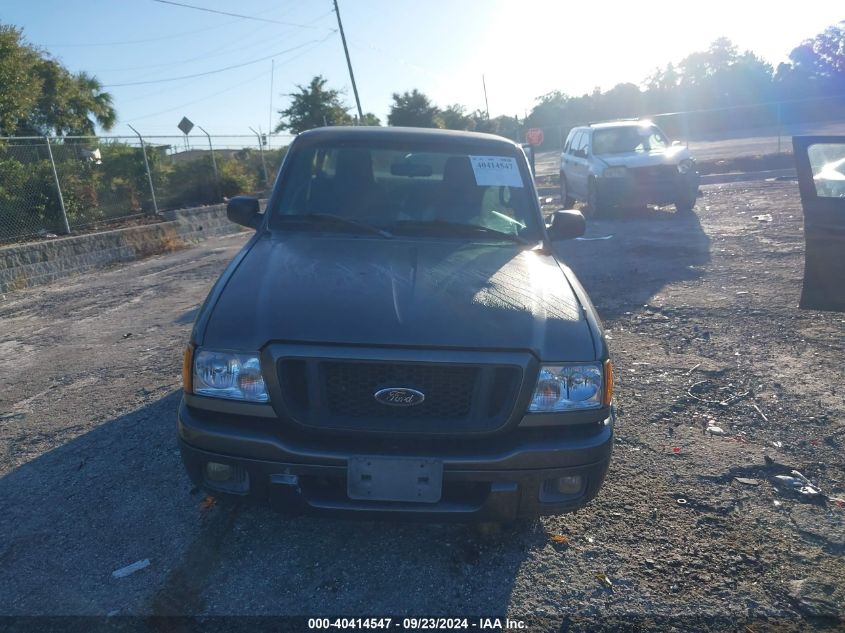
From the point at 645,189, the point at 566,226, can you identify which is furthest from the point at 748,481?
the point at 645,189

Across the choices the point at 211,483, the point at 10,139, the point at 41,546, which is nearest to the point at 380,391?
the point at 211,483

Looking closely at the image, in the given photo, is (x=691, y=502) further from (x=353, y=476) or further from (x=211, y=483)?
(x=211, y=483)

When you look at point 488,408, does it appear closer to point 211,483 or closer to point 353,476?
point 353,476

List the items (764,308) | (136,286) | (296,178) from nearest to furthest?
(296,178), (764,308), (136,286)

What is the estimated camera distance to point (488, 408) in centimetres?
280

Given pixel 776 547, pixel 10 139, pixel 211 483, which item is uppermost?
pixel 10 139

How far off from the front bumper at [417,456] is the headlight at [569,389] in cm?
11

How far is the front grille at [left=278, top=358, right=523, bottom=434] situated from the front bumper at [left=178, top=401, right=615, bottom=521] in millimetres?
75

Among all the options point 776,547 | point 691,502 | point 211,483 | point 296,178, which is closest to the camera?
point 211,483

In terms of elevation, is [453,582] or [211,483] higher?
[211,483]

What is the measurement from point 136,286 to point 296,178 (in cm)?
627

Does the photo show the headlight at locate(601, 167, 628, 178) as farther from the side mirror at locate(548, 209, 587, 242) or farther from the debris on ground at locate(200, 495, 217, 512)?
the debris on ground at locate(200, 495, 217, 512)

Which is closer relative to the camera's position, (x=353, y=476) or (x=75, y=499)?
(x=353, y=476)

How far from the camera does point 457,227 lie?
13.3 feet
